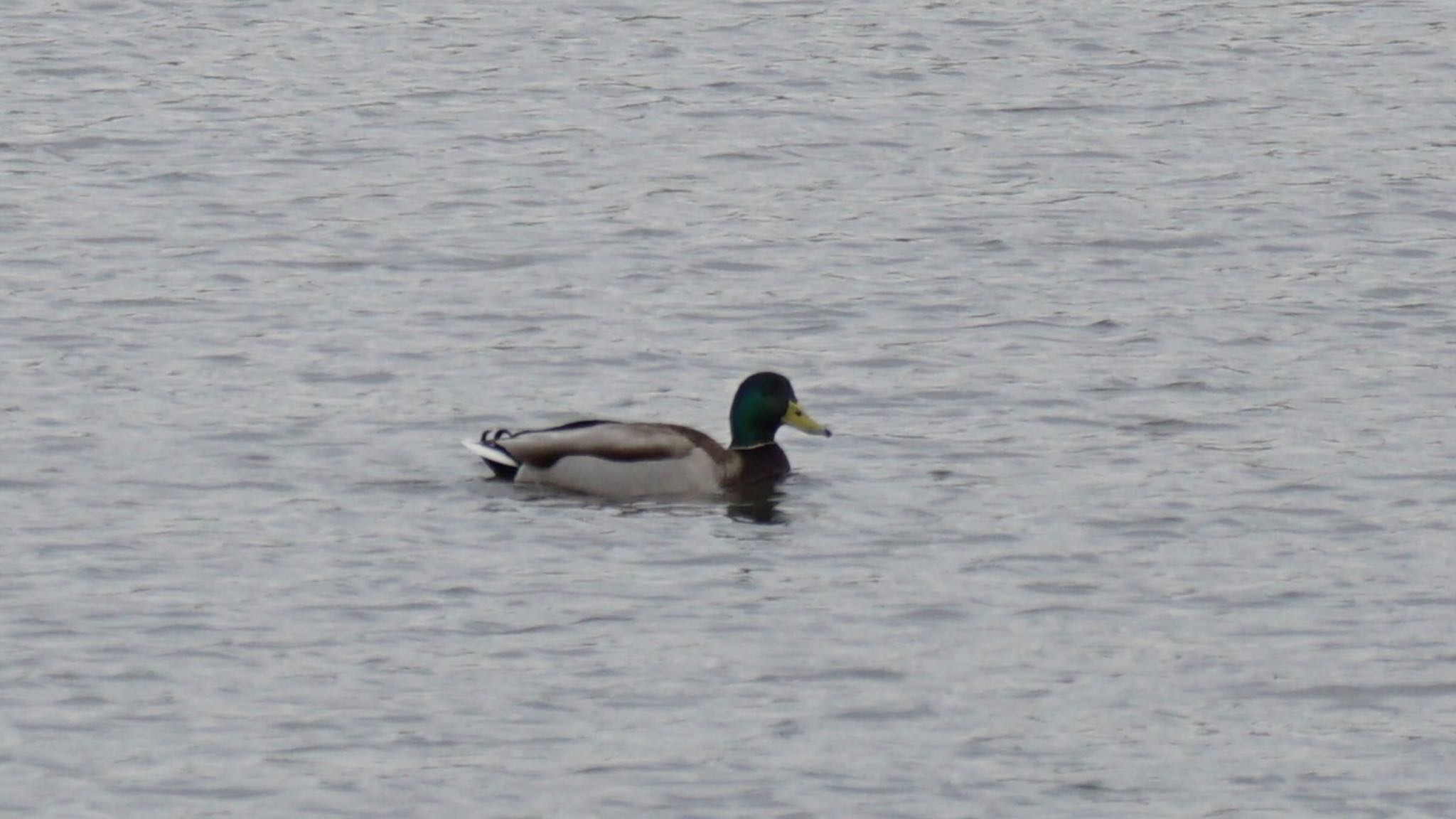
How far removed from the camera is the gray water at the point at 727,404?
11.3 meters

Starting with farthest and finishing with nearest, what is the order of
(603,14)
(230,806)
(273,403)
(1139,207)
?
(603,14)
(1139,207)
(273,403)
(230,806)

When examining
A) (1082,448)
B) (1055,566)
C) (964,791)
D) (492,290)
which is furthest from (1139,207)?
(964,791)

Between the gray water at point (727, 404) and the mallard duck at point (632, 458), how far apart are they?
0.16m

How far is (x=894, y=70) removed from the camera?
88.9 feet

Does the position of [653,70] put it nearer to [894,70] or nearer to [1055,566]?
[894,70]

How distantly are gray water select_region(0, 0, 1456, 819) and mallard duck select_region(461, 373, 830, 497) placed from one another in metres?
0.16

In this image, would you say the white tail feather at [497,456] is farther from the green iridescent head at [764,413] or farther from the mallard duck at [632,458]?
the green iridescent head at [764,413]

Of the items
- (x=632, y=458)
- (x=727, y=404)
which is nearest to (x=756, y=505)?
(x=632, y=458)

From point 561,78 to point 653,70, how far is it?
890 mm

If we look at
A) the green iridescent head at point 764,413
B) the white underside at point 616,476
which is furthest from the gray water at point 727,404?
the green iridescent head at point 764,413

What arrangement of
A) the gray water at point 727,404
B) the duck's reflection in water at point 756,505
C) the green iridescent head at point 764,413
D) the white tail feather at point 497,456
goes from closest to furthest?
1. the gray water at point 727,404
2. the duck's reflection in water at point 756,505
3. the white tail feather at point 497,456
4. the green iridescent head at point 764,413

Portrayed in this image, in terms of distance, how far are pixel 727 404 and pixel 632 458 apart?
1.85 metres

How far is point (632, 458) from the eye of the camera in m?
15.3

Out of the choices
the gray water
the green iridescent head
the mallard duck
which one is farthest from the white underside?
the green iridescent head
